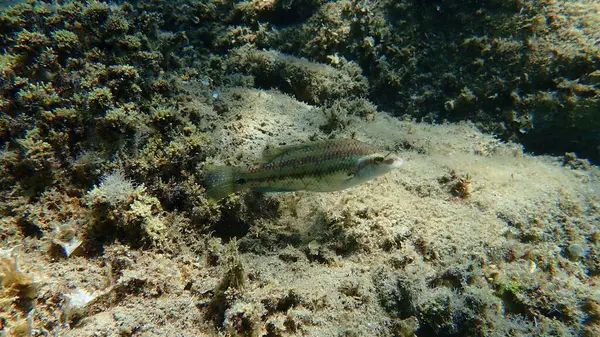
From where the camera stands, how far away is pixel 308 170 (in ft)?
9.74

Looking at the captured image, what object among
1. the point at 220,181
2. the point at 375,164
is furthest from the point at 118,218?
the point at 375,164

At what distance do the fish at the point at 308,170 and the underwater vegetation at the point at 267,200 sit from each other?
184 mm

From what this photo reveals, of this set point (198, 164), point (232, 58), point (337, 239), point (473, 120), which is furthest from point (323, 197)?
point (473, 120)

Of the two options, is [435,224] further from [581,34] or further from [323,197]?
[581,34]

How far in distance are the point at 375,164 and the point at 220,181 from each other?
158 cm

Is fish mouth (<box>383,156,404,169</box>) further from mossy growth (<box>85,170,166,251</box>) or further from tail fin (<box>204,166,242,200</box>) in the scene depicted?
mossy growth (<box>85,170,166,251</box>)

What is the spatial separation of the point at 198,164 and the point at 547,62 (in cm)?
661

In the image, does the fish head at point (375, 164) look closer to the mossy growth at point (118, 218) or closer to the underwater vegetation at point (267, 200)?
the underwater vegetation at point (267, 200)

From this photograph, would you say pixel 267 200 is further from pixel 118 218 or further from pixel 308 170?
pixel 118 218

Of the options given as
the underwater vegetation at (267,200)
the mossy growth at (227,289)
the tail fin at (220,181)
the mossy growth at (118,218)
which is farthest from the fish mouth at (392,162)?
the mossy growth at (118,218)

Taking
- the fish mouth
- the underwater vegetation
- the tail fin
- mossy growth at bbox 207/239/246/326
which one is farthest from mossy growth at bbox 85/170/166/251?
the fish mouth

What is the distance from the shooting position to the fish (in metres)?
2.97

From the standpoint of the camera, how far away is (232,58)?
5789 millimetres

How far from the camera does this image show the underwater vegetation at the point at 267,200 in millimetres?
2430
